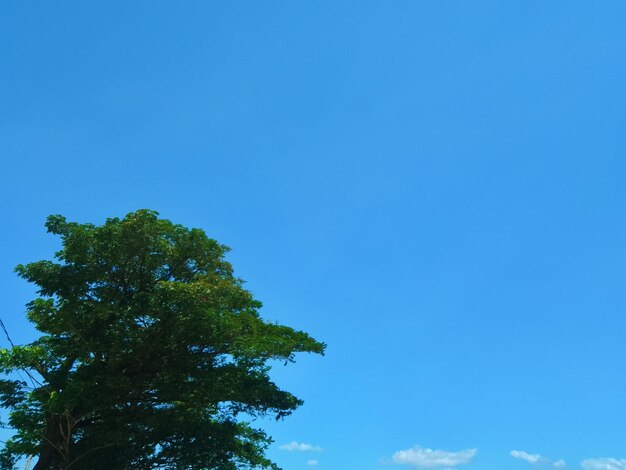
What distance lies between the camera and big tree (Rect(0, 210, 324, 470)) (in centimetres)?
1859

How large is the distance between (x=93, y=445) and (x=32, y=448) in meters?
3.14

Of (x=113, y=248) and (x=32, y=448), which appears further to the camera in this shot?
(x=32, y=448)

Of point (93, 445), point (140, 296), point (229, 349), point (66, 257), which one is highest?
point (66, 257)

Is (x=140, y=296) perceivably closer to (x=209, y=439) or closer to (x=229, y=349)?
(x=229, y=349)

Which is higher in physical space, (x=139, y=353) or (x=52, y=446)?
(x=139, y=353)

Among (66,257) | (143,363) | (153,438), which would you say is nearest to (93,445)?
(153,438)

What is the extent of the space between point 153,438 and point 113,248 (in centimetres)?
779

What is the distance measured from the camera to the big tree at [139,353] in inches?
732

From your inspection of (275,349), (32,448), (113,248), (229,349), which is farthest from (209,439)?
(113,248)

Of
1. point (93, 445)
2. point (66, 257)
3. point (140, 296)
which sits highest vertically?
point (66, 257)

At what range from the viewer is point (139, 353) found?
64.3ft

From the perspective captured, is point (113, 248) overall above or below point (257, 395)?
above

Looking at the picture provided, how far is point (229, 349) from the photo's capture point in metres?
19.8

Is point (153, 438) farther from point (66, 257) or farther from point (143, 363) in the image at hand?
point (66, 257)
